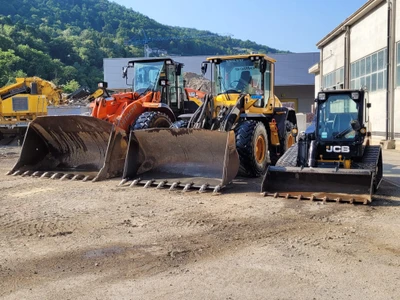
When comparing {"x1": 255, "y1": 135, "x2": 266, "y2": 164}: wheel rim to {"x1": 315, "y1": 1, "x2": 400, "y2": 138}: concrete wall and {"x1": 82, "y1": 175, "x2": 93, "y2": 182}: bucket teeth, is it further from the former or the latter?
{"x1": 315, "y1": 1, "x2": 400, "y2": 138}: concrete wall

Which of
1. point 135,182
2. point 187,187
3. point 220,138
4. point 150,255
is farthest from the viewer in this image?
point 135,182

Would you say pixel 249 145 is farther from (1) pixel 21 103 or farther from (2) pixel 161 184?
(1) pixel 21 103

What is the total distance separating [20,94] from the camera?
20.2 metres

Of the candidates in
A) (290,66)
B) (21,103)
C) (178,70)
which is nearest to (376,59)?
(178,70)

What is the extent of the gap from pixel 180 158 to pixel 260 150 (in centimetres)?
186

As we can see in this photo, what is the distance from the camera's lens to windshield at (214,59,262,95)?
1014cm

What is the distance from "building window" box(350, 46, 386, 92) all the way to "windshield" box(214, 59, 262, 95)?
836 centimetres

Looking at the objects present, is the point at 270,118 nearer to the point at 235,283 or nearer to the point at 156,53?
the point at 235,283

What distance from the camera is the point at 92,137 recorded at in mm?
10031

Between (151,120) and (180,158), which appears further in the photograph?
(151,120)

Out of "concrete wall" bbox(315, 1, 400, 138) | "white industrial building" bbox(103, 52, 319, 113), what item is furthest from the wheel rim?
"white industrial building" bbox(103, 52, 319, 113)

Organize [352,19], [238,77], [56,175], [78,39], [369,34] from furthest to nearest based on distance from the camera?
[78,39]
[352,19]
[369,34]
[238,77]
[56,175]

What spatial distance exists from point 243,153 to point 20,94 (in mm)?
14679

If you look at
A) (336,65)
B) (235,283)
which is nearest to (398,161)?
(235,283)
